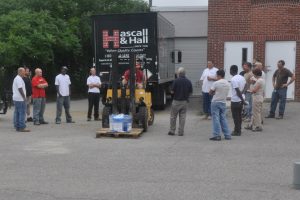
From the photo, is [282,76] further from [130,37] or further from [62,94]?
[62,94]

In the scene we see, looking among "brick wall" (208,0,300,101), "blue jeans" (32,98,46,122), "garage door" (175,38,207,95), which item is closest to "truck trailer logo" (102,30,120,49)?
"blue jeans" (32,98,46,122)

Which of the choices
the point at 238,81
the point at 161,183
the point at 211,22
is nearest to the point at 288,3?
the point at 211,22

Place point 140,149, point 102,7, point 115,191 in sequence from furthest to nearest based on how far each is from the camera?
point 102,7 < point 140,149 < point 115,191

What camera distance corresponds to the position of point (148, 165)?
10.6 metres

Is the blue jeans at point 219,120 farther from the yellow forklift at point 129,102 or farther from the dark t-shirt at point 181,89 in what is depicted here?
the yellow forklift at point 129,102

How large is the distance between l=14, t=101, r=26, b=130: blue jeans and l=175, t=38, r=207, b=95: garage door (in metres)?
15.3

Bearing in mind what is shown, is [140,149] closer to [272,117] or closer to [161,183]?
[161,183]

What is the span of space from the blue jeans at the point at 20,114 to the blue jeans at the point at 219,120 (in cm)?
529

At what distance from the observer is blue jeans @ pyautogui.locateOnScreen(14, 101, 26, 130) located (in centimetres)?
1564

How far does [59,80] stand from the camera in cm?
1780

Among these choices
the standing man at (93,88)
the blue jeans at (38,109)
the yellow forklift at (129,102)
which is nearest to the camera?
the yellow forklift at (129,102)

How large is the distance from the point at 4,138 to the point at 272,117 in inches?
343

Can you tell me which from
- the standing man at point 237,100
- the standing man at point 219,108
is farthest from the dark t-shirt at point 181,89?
the standing man at point 237,100

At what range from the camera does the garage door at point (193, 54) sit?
98.7 ft
